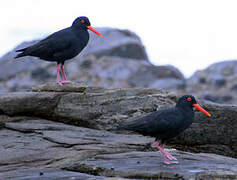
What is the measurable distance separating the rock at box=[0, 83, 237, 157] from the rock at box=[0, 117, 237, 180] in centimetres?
34

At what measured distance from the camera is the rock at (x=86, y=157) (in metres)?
7.40

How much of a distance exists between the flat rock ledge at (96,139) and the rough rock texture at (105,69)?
1439 centimetres

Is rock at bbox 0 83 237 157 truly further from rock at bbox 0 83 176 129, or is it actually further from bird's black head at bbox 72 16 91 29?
bird's black head at bbox 72 16 91 29

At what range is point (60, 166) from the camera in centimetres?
808

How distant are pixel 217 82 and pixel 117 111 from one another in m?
Answer: 19.2

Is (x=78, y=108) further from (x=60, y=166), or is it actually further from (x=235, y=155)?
(x=235, y=155)

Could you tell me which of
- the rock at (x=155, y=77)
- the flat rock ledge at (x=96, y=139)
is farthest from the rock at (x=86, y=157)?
the rock at (x=155, y=77)

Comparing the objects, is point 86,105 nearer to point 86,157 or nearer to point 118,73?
point 86,157

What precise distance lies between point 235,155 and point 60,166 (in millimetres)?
4570

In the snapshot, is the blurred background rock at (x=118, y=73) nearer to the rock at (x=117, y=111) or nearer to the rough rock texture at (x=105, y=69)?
the rough rock texture at (x=105, y=69)

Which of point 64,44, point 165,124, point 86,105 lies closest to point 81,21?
point 64,44

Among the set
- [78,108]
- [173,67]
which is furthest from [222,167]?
[173,67]

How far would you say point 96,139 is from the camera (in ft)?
31.1

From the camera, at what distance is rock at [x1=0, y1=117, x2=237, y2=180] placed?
740 centimetres
